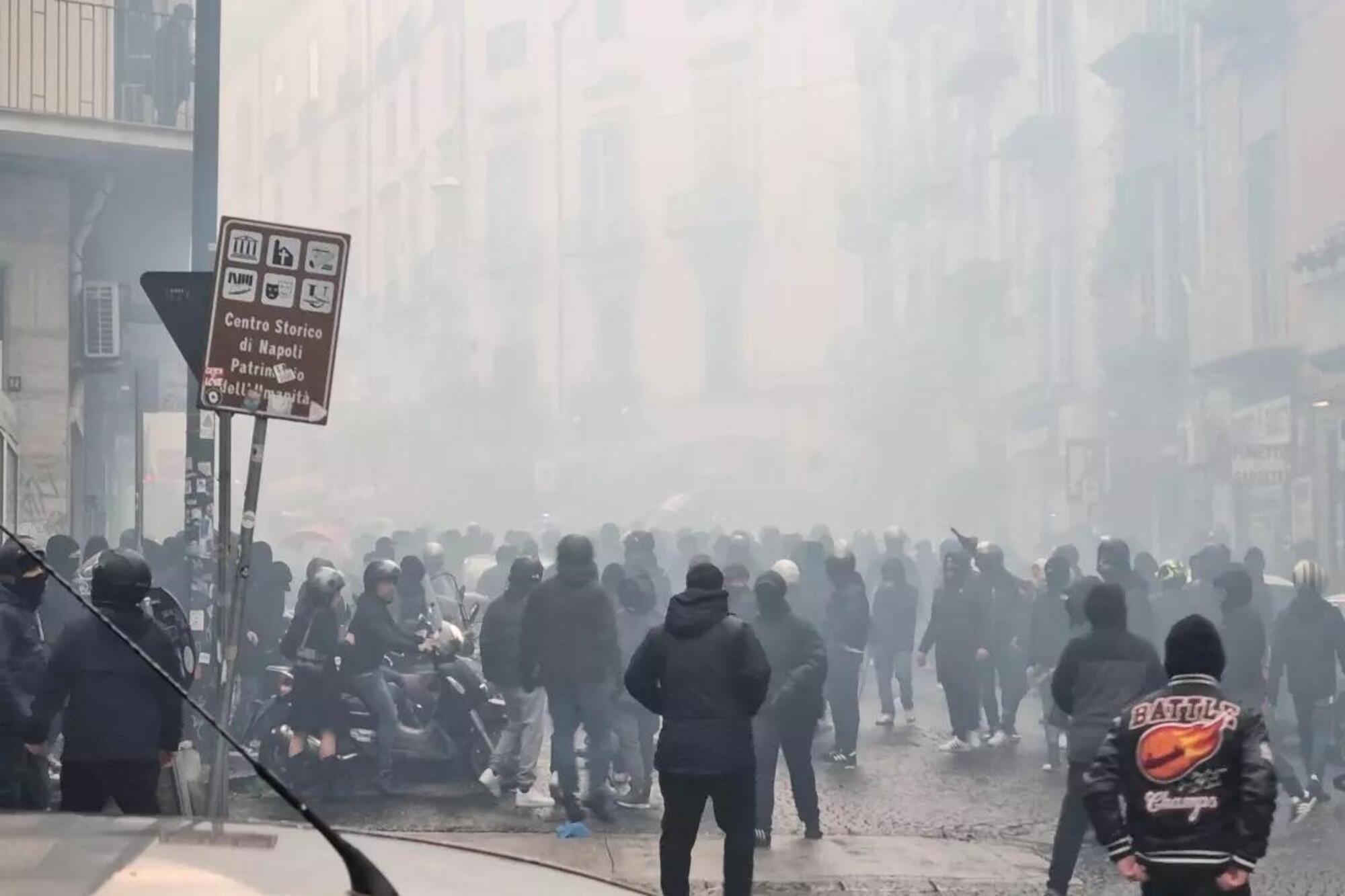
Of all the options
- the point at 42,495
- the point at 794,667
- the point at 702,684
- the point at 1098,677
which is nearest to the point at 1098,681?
the point at 1098,677

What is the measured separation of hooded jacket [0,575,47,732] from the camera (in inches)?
267

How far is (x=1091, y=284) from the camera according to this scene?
28.8 meters

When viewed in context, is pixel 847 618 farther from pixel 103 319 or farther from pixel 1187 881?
pixel 1187 881

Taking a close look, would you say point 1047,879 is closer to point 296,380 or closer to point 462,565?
point 296,380

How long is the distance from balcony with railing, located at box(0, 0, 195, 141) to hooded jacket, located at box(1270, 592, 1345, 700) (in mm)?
8887

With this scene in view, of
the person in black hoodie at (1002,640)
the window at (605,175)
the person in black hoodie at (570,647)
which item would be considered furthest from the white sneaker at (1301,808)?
the window at (605,175)

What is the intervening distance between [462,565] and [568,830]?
1402cm

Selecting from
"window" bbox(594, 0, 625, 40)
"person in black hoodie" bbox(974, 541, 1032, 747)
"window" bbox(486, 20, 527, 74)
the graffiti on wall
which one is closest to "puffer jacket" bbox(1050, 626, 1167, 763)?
"person in black hoodie" bbox(974, 541, 1032, 747)

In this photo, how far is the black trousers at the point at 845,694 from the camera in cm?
1212

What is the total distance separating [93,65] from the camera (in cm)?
1436

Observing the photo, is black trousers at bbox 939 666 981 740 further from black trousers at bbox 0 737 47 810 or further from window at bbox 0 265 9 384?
window at bbox 0 265 9 384

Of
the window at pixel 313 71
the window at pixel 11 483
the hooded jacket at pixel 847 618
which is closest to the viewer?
the hooded jacket at pixel 847 618

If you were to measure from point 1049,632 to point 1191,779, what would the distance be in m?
8.04

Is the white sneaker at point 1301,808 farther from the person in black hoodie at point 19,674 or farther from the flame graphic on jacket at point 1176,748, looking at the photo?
the person in black hoodie at point 19,674
